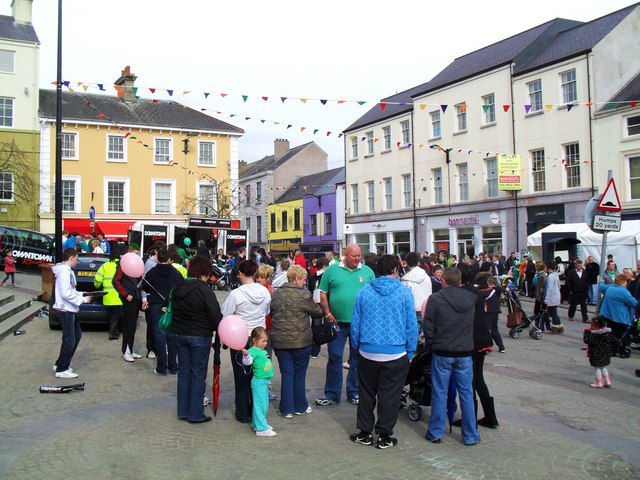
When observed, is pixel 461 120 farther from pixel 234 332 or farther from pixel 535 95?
pixel 234 332

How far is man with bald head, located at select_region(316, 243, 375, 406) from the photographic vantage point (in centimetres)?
746

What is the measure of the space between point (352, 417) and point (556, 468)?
7.70 ft

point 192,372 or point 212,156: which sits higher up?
point 212,156

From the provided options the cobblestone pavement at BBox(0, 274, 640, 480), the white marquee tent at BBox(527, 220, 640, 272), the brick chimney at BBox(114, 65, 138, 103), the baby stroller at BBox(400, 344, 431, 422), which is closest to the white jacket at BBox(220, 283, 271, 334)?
the cobblestone pavement at BBox(0, 274, 640, 480)

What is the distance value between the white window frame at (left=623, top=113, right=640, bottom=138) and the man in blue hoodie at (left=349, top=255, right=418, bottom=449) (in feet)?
76.9

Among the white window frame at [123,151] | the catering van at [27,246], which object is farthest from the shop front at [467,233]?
the white window frame at [123,151]

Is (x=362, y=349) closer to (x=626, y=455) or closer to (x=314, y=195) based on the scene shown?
(x=626, y=455)

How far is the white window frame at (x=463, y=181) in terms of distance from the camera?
110 ft

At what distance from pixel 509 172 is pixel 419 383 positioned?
2460 cm

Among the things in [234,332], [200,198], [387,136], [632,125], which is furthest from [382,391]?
[200,198]

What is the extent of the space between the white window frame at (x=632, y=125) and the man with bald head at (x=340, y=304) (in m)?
22.2

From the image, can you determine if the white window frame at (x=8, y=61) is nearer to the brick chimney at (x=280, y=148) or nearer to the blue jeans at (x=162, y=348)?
the brick chimney at (x=280, y=148)

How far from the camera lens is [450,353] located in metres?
5.96

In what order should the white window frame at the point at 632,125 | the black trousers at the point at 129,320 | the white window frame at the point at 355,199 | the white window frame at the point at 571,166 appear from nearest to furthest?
the black trousers at the point at 129,320
the white window frame at the point at 632,125
the white window frame at the point at 571,166
the white window frame at the point at 355,199
